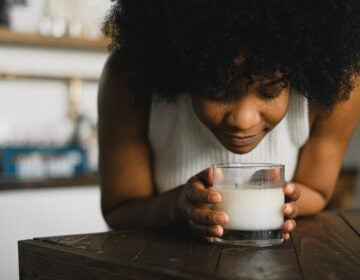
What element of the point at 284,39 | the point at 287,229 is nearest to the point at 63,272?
the point at 287,229

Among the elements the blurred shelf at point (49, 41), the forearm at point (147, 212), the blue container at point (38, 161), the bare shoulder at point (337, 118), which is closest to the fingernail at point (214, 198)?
A: the forearm at point (147, 212)

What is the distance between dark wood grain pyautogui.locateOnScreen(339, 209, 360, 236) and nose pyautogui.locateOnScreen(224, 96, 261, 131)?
256 mm

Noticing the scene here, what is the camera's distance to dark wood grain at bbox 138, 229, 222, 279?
2.39 ft

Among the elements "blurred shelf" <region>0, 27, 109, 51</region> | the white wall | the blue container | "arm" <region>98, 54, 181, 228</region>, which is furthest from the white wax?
"blurred shelf" <region>0, 27, 109, 51</region>

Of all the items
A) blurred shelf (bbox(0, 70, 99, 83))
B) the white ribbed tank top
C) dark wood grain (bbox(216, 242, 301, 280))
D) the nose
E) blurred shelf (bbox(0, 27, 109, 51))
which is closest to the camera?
dark wood grain (bbox(216, 242, 301, 280))

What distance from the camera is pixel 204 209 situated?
0.91 m

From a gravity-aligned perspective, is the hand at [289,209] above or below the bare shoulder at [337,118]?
below

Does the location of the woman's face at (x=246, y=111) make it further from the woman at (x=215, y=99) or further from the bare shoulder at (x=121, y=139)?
the bare shoulder at (x=121, y=139)

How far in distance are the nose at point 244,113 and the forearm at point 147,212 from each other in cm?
23

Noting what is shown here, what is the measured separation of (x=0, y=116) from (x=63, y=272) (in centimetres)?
218

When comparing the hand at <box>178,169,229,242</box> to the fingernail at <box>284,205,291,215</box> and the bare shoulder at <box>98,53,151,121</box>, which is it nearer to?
the fingernail at <box>284,205,291,215</box>

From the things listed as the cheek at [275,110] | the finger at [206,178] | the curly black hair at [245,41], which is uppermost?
the curly black hair at [245,41]

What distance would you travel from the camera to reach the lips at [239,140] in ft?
→ 3.26

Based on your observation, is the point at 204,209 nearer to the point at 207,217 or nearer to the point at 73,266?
the point at 207,217
